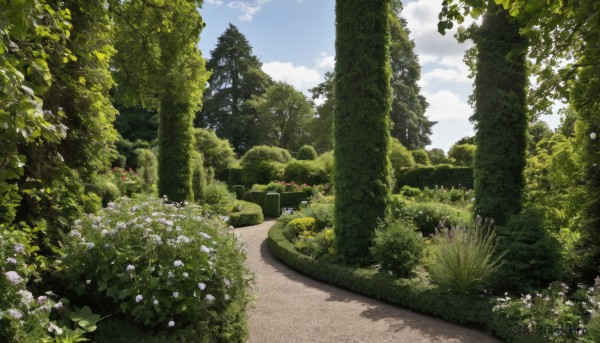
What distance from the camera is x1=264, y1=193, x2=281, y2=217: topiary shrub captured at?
55.0ft

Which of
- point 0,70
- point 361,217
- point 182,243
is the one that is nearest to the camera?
point 0,70

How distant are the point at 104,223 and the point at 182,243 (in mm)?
875

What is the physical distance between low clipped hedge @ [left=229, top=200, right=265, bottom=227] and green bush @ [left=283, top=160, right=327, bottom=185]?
6.33 meters

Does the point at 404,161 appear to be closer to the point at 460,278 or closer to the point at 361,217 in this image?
the point at 361,217

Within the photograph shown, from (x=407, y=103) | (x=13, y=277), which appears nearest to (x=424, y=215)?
(x=13, y=277)

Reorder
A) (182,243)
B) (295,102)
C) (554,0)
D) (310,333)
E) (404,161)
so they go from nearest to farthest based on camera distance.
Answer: (554,0), (182,243), (310,333), (404,161), (295,102)

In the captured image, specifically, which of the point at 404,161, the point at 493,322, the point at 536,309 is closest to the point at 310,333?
the point at 493,322

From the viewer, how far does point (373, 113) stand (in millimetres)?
7566

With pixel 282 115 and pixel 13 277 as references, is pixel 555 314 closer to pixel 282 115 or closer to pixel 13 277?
pixel 13 277

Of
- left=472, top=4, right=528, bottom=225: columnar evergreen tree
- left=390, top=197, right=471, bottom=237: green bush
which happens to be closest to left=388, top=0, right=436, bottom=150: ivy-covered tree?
left=390, top=197, right=471, bottom=237: green bush

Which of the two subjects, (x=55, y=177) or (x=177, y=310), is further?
(x=55, y=177)

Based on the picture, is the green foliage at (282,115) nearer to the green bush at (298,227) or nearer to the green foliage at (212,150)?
the green foliage at (212,150)

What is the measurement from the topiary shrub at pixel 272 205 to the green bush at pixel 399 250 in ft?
34.4

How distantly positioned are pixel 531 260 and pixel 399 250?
71.5 inches
